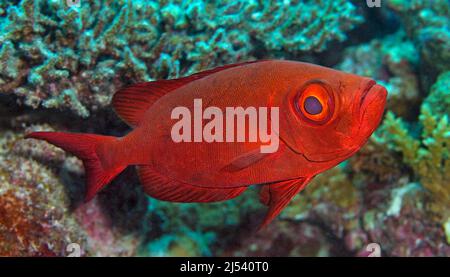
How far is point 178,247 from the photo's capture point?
384 cm

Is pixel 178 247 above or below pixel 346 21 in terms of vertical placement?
below

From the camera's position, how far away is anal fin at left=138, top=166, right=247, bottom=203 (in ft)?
6.31

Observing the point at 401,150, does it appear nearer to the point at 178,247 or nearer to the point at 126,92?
the point at 178,247

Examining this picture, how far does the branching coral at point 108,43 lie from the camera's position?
9.35 feet

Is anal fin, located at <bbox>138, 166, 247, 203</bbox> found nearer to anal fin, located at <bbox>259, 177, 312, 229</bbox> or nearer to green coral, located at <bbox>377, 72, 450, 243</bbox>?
A: anal fin, located at <bbox>259, 177, 312, 229</bbox>

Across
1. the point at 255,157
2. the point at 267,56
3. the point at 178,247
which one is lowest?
the point at 178,247

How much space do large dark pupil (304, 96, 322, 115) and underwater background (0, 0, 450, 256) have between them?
163cm

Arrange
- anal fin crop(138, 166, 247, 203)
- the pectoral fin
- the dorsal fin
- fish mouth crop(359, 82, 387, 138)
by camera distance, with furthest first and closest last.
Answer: the dorsal fin, anal fin crop(138, 166, 247, 203), the pectoral fin, fish mouth crop(359, 82, 387, 138)

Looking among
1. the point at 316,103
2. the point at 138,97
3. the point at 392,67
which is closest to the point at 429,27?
the point at 392,67

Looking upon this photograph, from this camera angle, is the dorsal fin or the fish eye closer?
the fish eye

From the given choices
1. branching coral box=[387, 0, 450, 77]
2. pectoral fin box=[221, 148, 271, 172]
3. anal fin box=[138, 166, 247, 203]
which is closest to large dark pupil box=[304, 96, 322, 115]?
pectoral fin box=[221, 148, 271, 172]

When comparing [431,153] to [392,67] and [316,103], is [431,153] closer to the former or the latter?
[392,67]
